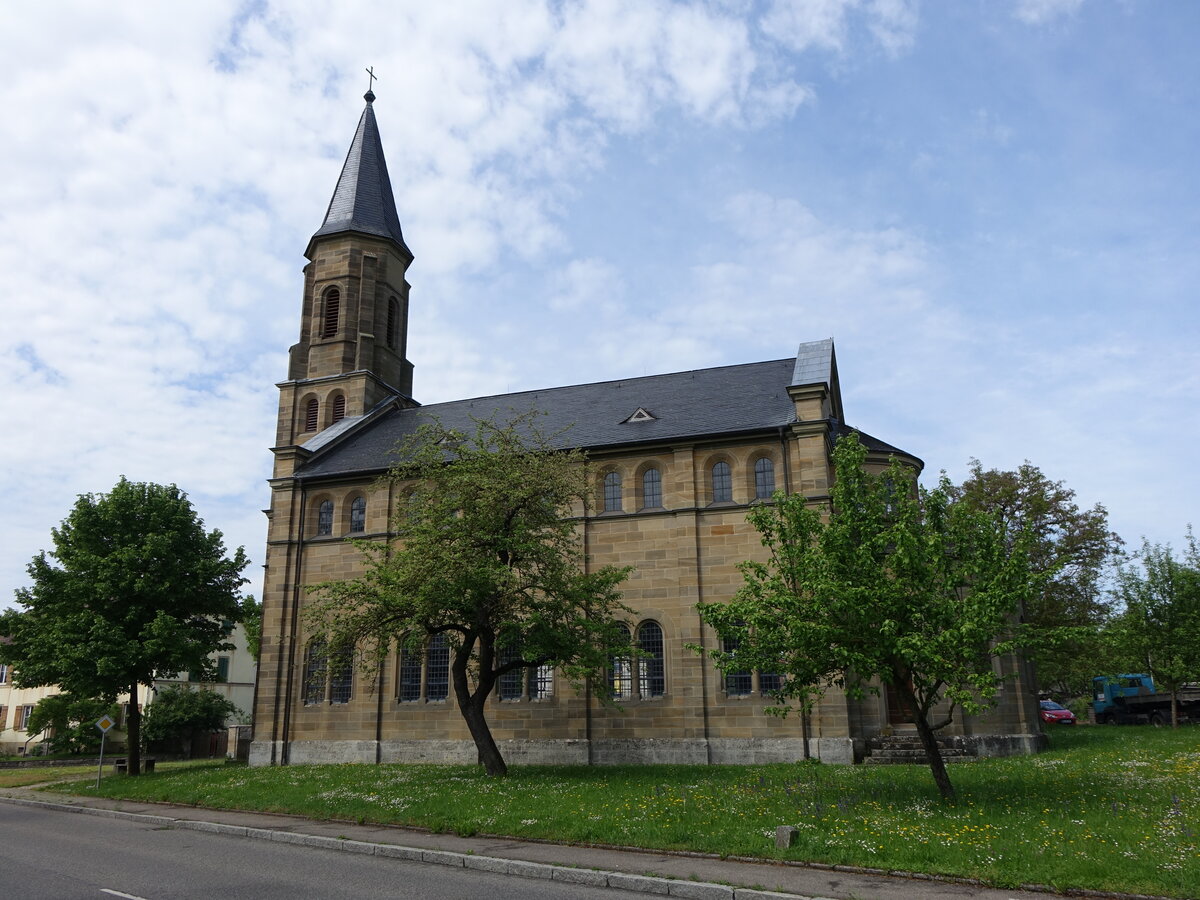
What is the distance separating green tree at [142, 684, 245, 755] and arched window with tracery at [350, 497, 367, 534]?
57.9ft

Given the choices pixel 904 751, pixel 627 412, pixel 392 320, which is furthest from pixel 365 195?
pixel 904 751

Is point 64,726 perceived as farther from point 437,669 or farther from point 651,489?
point 651,489

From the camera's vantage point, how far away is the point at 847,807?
15.3 meters

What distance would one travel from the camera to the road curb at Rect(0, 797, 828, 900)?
11133 millimetres

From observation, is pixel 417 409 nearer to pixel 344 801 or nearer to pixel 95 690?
pixel 95 690

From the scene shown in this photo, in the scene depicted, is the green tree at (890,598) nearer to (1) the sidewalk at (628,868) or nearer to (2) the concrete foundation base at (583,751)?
(1) the sidewalk at (628,868)

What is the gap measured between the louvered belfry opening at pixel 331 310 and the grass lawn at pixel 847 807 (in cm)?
2145

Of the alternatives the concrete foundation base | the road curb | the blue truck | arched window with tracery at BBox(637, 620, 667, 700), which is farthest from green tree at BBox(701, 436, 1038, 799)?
the blue truck

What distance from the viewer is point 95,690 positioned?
→ 30094 mm

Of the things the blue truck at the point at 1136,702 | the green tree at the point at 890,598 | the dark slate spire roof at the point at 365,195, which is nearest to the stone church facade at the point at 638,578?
the green tree at the point at 890,598

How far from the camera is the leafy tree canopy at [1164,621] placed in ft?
114

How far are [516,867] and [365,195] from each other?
37.5 metres

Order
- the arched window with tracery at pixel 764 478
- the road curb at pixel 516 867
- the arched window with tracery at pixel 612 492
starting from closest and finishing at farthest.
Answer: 1. the road curb at pixel 516 867
2. the arched window with tracery at pixel 764 478
3. the arched window with tracery at pixel 612 492

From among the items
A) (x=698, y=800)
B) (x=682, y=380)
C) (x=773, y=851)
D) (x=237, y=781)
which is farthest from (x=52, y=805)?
(x=682, y=380)
